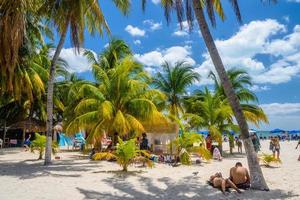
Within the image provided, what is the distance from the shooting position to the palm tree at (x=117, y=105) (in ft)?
57.3

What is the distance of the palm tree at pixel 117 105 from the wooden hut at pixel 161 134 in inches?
80.2

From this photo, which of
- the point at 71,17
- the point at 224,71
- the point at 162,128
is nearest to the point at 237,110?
the point at 224,71

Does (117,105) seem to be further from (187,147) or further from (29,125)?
(29,125)

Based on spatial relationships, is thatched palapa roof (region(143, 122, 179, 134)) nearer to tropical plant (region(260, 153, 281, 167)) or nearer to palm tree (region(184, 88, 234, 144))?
palm tree (region(184, 88, 234, 144))

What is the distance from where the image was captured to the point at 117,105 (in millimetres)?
18453

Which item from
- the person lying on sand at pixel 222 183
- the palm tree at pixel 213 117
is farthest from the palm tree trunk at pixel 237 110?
the palm tree at pixel 213 117

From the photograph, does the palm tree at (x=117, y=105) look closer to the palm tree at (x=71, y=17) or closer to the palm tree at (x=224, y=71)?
the palm tree at (x=71, y=17)

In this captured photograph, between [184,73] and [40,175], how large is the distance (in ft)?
57.0

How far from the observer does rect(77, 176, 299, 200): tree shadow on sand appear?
30.0 ft

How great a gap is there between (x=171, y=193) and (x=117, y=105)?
30.5 ft

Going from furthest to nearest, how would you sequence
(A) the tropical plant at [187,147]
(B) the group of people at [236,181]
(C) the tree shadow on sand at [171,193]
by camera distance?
1. (A) the tropical plant at [187,147]
2. (B) the group of people at [236,181]
3. (C) the tree shadow on sand at [171,193]

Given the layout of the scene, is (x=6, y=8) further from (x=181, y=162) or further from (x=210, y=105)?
(x=210, y=105)

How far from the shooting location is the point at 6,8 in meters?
10.4

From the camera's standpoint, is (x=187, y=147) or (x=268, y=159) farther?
(x=187, y=147)
